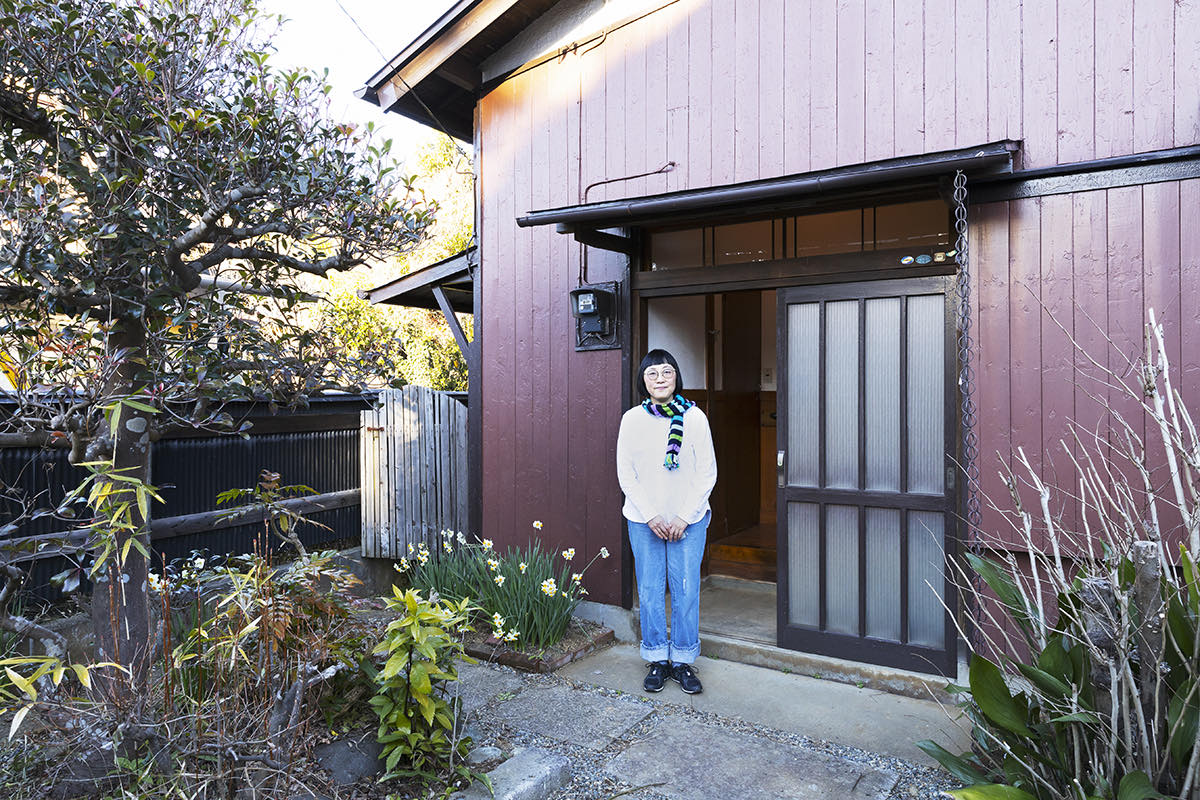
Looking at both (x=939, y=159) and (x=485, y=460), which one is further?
(x=485, y=460)

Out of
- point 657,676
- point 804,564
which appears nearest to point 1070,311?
point 804,564

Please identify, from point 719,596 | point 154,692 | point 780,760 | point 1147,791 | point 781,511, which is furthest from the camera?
point 719,596

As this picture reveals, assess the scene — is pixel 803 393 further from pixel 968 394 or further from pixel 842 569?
pixel 842 569

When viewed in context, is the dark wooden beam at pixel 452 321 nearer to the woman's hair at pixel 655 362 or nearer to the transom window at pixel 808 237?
the transom window at pixel 808 237

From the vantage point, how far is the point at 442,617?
2.71m

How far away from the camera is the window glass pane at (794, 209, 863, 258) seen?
4.37 m

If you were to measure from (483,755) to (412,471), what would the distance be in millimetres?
3474

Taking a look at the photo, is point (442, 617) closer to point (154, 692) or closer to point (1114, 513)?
point (154, 692)

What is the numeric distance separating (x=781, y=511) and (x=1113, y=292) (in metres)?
1.93

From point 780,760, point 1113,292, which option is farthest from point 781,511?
point 1113,292

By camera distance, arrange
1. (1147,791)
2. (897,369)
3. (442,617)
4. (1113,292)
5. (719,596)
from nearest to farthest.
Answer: (1147,791), (442,617), (1113,292), (897,369), (719,596)

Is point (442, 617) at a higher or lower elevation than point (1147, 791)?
higher

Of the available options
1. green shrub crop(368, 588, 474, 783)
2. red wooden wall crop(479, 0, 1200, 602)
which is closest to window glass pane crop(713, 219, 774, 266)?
red wooden wall crop(479, 0, 1200, 602)

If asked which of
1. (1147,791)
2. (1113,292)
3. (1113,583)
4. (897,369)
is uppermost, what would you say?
(1113,292)
